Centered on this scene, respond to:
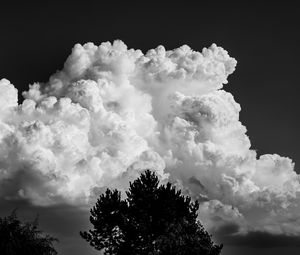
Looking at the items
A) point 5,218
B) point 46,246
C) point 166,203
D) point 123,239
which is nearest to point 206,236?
point 166,203

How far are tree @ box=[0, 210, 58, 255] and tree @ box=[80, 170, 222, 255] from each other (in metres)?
6.23

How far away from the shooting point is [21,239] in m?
63.2

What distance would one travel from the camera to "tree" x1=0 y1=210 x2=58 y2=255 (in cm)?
6091

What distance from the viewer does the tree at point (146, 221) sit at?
5988 cm

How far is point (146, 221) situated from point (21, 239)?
1482 centimetres

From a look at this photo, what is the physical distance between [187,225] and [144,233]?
5663mm

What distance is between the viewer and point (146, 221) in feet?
212

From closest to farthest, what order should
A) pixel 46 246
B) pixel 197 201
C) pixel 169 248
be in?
1. pixel 169 248
2. pixel 46 246
3. pixel 197 201

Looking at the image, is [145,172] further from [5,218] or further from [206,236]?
[5,218]

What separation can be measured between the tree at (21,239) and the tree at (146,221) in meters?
6.23

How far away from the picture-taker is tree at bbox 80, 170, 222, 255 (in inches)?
2357

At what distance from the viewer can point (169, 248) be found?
57969mm

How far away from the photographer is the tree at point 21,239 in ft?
200

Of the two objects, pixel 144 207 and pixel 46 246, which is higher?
pixel 144 207
